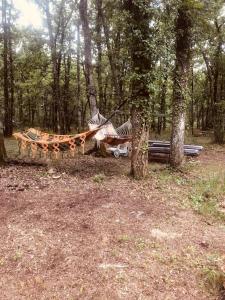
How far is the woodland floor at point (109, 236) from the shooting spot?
4285 millimetres

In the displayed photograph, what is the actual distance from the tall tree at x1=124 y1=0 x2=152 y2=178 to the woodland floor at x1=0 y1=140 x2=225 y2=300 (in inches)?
23.2

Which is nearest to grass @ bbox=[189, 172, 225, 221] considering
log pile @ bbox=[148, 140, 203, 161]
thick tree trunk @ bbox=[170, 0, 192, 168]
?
thick tree trunk @ bbox=[170, 0, 192, 168]

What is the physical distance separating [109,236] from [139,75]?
13.3 feet

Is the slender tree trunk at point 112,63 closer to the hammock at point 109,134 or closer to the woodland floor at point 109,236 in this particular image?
the hammock at point 109,134

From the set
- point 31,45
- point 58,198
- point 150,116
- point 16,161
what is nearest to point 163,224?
point 58,198

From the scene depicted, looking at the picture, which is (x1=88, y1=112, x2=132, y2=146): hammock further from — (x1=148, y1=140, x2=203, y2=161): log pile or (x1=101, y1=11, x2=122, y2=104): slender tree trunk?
(x1=101, y1=11, x2=122, y2=104): slender tree trunk

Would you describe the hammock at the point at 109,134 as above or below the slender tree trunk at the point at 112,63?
below

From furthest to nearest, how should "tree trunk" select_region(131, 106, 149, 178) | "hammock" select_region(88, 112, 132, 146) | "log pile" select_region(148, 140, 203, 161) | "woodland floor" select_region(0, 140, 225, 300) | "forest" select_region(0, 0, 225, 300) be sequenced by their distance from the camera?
"log pile" select_region(148, 140, 203, 161) → "hammock" select_region(88, 112, 132, 146) → "tree trunk" select_region(131, 106, 149, 178) → "forest" select_region(0, 0, 225, 300) → "woodland floor" select_region(0, 140, 225, 300)

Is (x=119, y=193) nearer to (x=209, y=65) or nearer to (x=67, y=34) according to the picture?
(x=67, y=34)

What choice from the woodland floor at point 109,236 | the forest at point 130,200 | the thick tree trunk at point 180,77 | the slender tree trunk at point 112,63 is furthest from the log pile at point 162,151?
the slender tree trunk at point 112,63

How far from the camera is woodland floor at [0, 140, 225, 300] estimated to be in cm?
429

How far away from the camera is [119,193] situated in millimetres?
7285

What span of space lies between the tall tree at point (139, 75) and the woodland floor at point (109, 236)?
590 mm

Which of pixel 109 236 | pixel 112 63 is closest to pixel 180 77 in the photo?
pixel 109 236
